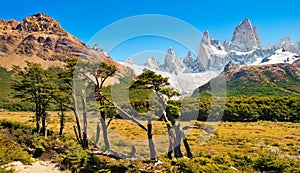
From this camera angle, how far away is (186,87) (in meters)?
17.0

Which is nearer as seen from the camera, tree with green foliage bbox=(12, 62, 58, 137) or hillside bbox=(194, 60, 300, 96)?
tree with green foliage bbox=(12, 62, 58, 137)

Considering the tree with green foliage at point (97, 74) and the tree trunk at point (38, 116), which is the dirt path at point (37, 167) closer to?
the tree with green foliage at point (97, 74)

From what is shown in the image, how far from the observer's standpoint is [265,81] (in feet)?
550

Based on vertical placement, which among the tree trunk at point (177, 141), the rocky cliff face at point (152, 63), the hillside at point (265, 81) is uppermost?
the hillside at point (265, 81)

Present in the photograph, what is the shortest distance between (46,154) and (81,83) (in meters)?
5.06

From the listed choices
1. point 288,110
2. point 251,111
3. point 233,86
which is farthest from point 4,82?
point 233,86

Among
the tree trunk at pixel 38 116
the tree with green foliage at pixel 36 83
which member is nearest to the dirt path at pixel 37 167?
the tree with green foliage at pixel 36 83

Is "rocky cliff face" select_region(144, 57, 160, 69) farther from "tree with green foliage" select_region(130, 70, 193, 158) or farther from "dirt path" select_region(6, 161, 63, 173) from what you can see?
"dirt path" select_region(6, 161, 63, 173)

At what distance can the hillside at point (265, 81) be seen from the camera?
5920 inches

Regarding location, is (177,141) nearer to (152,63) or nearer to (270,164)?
(152,63)

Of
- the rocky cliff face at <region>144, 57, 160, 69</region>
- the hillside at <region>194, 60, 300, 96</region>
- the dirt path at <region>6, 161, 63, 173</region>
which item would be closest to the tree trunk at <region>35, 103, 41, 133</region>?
the dirt path at <region>6, 161, 63, 173</region>

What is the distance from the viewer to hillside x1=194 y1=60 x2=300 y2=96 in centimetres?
15038

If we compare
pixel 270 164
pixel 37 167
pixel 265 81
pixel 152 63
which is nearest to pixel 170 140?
pixel 152 63

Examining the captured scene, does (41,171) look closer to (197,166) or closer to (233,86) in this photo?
(197,166)
